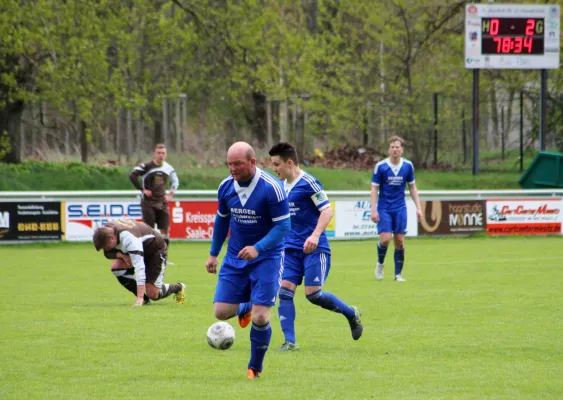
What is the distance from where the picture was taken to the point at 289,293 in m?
9.27

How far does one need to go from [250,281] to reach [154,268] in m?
4.48

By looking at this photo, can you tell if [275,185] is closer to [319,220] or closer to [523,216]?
[319,220]

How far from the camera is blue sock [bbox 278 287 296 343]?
912cm

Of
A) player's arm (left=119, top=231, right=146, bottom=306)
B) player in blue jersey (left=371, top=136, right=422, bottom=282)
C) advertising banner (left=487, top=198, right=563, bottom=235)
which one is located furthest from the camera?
advertising banner (left=487, top=198, right=563, bottom=235)

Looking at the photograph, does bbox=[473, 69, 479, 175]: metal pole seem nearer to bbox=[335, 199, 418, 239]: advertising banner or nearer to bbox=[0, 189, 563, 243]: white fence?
bbox=[0, 189, 563, 243]: white fence

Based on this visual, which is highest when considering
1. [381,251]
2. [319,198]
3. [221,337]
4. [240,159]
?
[240,159]

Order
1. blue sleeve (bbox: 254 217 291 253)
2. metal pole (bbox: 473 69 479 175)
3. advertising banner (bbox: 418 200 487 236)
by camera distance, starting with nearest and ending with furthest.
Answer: blue sleeve (bbox: 254 217 291 253), advertising banner (bbox: 418 200 487 236), metal pole (bbox: 473 69 479 175)

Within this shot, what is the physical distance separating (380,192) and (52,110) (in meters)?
26.2

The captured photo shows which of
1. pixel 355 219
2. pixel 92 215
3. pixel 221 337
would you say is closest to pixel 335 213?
pixel 355 219

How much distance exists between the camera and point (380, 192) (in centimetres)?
1530

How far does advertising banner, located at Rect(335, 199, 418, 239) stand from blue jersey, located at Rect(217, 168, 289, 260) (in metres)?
16.7

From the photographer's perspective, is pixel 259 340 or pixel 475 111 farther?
pixel 475 111

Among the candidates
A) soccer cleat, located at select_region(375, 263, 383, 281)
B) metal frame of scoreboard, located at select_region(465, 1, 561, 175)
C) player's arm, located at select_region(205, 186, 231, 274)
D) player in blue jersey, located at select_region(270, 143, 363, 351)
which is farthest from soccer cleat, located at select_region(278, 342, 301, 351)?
metal frame of scoreboard, located at select_region(465, 1, 561, 175)

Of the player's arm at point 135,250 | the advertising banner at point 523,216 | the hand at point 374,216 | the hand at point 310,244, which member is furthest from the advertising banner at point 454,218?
the hand at point 310,244
